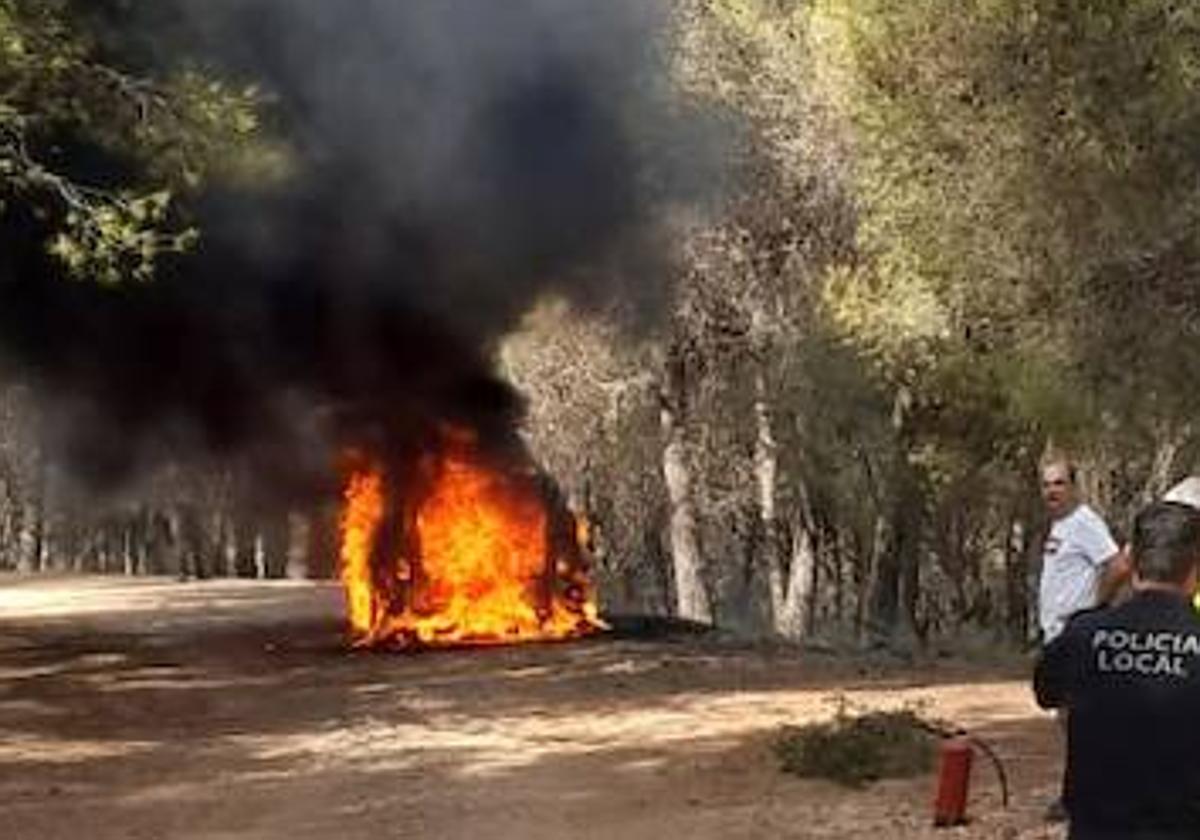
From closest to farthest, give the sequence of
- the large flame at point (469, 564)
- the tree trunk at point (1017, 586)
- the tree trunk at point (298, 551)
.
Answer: the large flame at point (469, 564), the tree trunk at point (1017, 586), the tree trunk at point (298, 551)

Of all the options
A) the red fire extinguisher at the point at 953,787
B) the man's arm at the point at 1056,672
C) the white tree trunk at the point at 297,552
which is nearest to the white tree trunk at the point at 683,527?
the white tree trunk at the point at 297,552

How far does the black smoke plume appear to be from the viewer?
1631cm

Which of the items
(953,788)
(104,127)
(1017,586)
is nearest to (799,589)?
(1017,586)

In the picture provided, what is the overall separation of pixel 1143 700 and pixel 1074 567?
4341mm

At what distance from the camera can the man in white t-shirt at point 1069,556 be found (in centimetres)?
773

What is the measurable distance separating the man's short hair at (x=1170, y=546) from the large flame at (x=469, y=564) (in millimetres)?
13494

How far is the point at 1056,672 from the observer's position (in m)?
3.68

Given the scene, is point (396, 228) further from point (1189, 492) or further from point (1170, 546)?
point (1170, 546)

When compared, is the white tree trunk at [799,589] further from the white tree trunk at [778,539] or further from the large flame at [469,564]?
the large flame at [469,564]

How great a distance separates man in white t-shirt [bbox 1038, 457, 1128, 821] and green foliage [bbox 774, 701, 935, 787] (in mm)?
2235

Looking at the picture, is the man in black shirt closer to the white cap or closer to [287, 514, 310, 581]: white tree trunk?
the white cap

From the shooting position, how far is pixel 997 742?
11078 mm

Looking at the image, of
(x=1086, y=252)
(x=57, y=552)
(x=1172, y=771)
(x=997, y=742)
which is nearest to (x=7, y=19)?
(x=1086, y=252)

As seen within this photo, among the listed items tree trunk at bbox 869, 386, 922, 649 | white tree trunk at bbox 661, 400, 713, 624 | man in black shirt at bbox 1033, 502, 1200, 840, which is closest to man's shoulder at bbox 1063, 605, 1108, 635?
man in black shirt at bbox 1033, 502, 1200, 840
